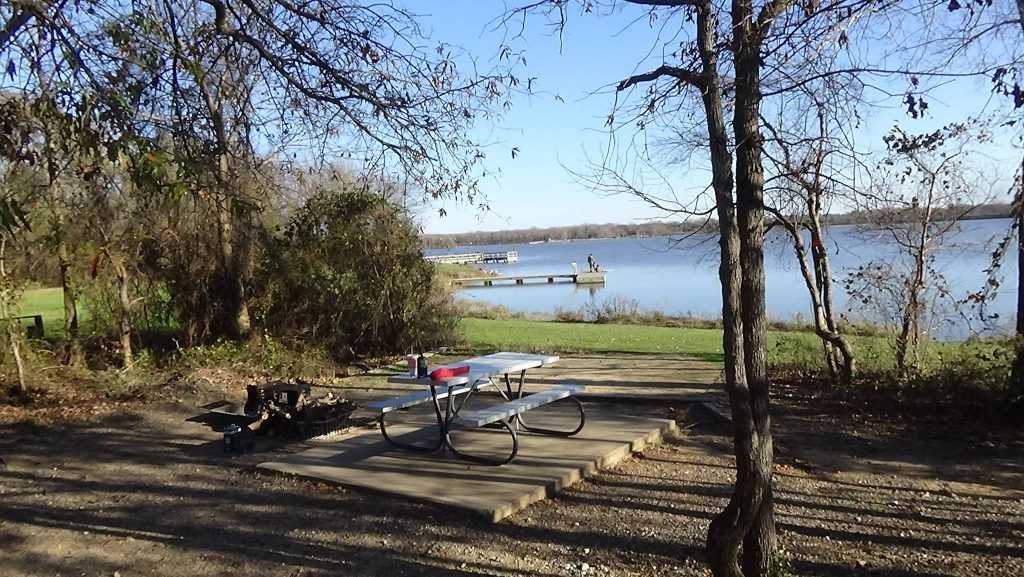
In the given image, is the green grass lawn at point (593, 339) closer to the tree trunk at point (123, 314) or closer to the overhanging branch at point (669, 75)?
the tree trunk at point (123, 314)

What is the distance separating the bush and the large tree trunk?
9308 millimetres

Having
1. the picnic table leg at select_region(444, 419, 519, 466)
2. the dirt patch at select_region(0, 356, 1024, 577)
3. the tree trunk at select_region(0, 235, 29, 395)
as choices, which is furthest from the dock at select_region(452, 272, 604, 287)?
the picnic table leg at select_region(444, 419, 519, 466)

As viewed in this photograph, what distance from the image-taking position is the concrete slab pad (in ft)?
16.4

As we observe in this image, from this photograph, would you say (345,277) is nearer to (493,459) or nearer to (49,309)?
(493,459)

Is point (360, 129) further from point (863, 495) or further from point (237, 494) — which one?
Answer: point (863, 495)

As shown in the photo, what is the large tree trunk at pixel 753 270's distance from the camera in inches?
134

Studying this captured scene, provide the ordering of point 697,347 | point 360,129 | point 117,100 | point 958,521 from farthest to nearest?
Result: point 697,347 < point 360,129 < point 958,521 < point 117,100

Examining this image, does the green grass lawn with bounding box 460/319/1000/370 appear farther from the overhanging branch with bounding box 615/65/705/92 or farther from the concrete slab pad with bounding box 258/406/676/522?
the overhanging branch with bounding box 615/65/705/92

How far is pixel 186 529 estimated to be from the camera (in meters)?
4.68

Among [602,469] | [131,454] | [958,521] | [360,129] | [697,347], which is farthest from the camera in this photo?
[697,347]

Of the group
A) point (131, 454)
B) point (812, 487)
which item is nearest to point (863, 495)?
point (812, 487)

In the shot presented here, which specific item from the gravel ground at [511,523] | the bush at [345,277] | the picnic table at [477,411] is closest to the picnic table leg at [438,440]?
the picnic table at [477,411]

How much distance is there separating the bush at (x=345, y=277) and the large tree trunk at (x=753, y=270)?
9.31 metres

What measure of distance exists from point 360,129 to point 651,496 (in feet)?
11.6
